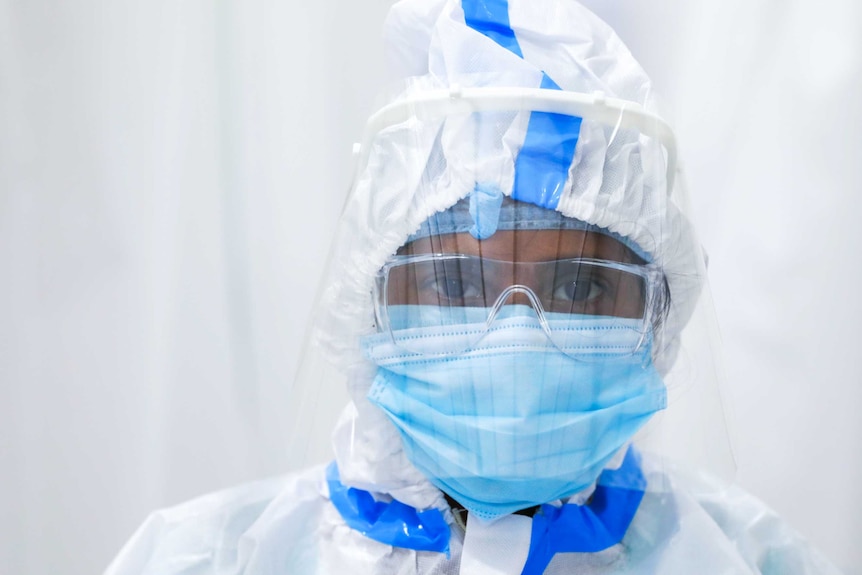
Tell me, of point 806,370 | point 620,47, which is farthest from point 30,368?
point 806,370

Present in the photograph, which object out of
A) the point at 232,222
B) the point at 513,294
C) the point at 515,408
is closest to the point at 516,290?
the point at 513,294

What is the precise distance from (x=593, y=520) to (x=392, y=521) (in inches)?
11.0

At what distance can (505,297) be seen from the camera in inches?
35.3

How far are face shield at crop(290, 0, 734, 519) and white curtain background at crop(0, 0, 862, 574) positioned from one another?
33 centimetres

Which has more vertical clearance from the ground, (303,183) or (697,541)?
(303,183)

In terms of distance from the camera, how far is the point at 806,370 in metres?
1.46

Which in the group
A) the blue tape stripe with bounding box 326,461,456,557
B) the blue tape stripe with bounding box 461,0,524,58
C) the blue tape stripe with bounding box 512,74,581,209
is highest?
the blue tape stripe with bounding box 461,0,524,58

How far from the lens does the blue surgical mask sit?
89 cm

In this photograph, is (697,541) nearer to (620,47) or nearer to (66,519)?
(620,47)

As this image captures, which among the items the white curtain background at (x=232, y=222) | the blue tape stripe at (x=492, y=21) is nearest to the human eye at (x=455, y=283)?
the blue tape stripe at (x=492, y=21)

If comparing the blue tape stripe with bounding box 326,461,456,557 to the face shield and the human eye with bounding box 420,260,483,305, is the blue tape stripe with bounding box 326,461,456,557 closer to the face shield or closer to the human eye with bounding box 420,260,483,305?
the face shield

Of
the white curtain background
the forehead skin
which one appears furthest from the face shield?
the white curtain background

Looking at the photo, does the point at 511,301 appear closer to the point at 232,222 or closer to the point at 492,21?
the point at 492,21

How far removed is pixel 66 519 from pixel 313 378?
0.67 metres
